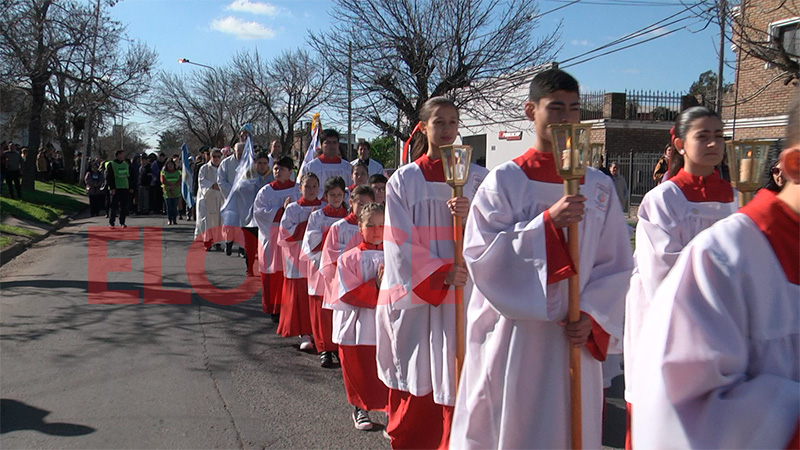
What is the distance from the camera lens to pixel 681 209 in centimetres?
402

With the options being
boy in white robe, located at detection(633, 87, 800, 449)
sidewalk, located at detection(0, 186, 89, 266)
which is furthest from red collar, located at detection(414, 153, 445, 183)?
sidewalk, located at detection(0, 186, 89, 266)

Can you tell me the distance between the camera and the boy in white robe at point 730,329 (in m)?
1.42

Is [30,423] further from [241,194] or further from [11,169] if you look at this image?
[11,169]

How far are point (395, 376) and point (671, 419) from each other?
280 centimetres

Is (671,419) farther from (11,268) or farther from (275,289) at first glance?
(11,268)

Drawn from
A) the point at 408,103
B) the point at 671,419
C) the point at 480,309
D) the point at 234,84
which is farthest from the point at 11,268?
the point at 234,84

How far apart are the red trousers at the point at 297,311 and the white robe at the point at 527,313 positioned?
164 inches

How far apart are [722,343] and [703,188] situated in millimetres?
2935

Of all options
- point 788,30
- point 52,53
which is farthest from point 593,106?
point 52,53

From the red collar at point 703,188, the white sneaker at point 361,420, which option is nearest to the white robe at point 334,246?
the white sneaker at point 361,420

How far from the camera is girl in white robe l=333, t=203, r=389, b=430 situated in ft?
16.4

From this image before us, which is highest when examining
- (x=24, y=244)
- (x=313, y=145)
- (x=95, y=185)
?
(x=313, y=145)

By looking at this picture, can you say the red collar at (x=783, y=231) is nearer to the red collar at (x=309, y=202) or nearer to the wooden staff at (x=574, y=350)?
the wooden staff at (x=574, y=350)

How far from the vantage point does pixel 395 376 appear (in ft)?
13.6
